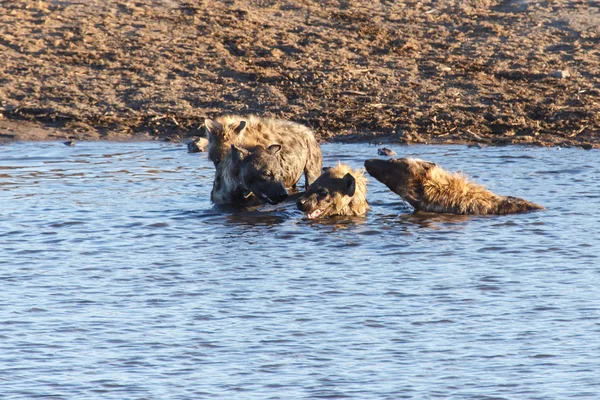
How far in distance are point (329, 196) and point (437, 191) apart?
1032 millimetres

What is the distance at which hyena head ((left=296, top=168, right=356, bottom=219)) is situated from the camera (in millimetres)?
11320

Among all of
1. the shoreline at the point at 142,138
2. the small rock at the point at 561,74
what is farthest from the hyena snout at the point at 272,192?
the small rock at the point at 561,74

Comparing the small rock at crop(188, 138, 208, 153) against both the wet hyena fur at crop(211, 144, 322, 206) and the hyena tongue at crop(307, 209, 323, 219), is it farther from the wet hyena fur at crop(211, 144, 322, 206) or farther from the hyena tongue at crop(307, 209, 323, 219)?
the hyena tongue at crop(307, 209, 323, 219)

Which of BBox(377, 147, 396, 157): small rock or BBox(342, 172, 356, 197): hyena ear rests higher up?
BBox(377, 147, 396, 157): small rock

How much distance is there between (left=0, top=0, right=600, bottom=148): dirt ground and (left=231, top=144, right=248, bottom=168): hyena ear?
3520 mm

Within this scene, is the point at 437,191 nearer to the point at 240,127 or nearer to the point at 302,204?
the point at 302,204

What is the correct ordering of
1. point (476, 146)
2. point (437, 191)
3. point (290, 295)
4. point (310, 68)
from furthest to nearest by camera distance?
1. point (310, 68)
2. point (476, 146)
3. point (437, 191)
4. point (290, 295)

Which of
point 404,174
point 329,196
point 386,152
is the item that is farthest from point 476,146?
point 329,196

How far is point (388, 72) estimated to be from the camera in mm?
16391

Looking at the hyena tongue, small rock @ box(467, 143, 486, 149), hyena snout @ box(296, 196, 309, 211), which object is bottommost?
the hyena tongue

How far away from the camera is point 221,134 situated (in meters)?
12.5

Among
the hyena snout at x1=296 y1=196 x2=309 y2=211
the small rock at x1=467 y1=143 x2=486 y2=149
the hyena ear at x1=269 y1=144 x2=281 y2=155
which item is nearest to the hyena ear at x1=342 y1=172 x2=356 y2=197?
the hyena snout at x1=296 y1=196 x2=309 y2=211

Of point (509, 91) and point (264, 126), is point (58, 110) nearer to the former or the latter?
→ point (264, 126)

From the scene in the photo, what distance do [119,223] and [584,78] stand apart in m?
7.42
